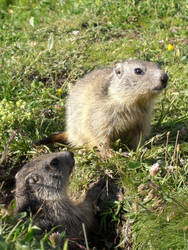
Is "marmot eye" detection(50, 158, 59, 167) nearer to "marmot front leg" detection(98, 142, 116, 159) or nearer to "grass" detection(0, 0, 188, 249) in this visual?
"grass" detection(0, 0, 188, 249)

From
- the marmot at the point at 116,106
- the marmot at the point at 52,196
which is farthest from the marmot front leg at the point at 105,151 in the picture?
the marmot at the point at 52,196

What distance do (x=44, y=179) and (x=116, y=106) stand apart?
4.70ft

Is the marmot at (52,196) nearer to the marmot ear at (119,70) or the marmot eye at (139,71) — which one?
the marmot ear at (119,70)

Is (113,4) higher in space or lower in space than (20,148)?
higher

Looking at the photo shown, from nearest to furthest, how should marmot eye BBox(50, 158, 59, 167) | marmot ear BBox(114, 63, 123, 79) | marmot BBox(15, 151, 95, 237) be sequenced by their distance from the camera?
marmot BBox(15, 151, 95, 237) < marmot eye BBox(50, 158, 59, 167) < marmot ear BBox(114, 63, 123, 79)

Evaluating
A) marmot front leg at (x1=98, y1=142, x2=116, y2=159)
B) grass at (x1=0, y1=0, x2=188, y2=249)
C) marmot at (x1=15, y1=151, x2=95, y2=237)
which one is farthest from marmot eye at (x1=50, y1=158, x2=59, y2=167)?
marmot front leg at (x1=98, y1=142, x2=116, y2=159)

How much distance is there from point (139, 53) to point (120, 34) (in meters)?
0.95

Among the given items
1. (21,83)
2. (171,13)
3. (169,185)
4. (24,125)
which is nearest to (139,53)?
(171,13)

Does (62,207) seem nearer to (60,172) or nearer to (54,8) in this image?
(60,172)

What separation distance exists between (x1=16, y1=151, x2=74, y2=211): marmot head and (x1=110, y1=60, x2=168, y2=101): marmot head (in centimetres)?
116

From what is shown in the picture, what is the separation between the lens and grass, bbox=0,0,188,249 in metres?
3.63

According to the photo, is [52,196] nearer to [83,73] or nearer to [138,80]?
[138,80]

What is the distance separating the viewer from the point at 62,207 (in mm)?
4090

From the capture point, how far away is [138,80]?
15.3 feet
